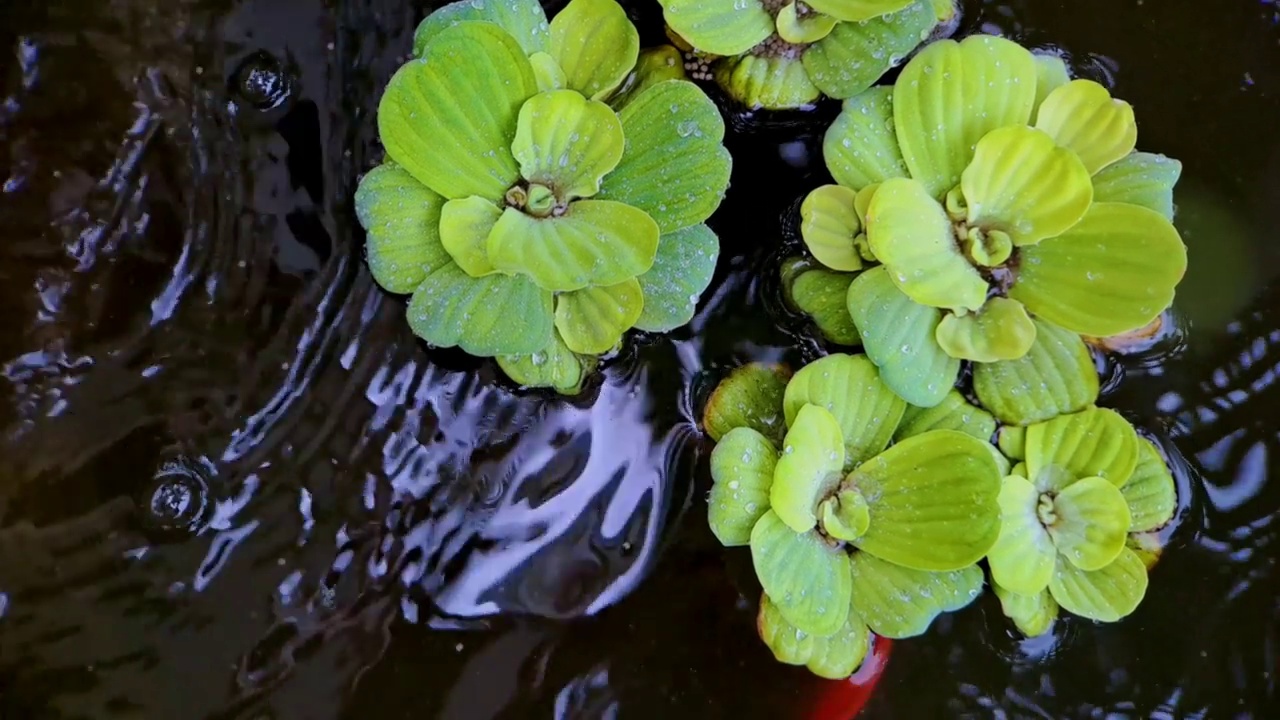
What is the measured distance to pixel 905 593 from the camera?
1138 millimetres

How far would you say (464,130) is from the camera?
1.07 meters

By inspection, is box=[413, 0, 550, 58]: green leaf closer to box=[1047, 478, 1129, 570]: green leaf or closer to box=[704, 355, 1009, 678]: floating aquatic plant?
box=[704, 355, 1009, 678]: floating aquatic plant

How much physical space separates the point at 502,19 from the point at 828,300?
0.54 metres

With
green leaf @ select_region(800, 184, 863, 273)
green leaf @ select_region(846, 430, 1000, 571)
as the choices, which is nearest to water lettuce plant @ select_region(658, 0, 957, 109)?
green leaf @ select_region(800, 184, 863, 273)

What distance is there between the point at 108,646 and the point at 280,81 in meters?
0.83

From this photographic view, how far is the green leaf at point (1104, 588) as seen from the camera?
1.16m

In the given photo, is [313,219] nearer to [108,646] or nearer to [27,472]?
[27,472]

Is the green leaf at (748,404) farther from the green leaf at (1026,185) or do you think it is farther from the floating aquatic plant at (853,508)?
the green leaf at (1026,185)

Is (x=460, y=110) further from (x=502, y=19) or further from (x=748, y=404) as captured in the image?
(x=748, y=404)

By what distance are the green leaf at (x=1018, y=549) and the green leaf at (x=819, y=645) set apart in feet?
0.64

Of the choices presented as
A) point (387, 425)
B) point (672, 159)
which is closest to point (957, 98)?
point (672, 159)

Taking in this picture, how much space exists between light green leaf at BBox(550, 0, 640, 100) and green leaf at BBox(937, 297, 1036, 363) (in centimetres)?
52

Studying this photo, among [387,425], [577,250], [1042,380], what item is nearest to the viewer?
[577,250]

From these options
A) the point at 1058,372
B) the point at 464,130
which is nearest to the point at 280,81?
the point at 464,130
